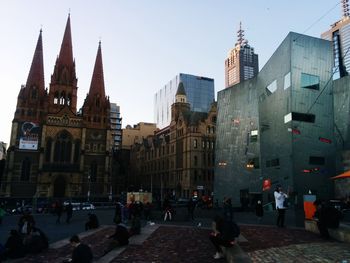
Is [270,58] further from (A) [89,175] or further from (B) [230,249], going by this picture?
(A) [89,175]

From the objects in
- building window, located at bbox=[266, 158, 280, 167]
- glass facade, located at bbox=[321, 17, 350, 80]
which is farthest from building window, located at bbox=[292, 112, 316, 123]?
glass facade, located at bbox=[321, 17, 350, 80]

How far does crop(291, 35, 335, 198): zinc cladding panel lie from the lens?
117ft

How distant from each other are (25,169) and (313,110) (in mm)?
56667

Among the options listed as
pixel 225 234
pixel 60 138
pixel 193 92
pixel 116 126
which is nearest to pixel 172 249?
pixel 225 234

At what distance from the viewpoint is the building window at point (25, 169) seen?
68.1 m

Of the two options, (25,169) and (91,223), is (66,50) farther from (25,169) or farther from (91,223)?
(91,223)

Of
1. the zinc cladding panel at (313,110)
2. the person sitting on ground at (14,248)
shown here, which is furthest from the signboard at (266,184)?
the person sitting on ground at (14,248)

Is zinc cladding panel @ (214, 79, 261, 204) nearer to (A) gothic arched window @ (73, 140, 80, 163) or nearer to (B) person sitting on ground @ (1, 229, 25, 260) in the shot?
(A) gothic arched window @ (73, 140, 80, 163)

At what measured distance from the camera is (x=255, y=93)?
47.3 m

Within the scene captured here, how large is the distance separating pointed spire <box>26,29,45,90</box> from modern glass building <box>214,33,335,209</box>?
52030 mm

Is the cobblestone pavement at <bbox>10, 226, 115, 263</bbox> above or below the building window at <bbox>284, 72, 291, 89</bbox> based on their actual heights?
below

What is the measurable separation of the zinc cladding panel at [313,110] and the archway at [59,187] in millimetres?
51069

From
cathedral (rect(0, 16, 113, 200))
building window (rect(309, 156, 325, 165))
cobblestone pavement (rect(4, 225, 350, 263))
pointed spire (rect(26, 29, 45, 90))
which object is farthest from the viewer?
pointed spire (rect(26, 29, 45, 90))

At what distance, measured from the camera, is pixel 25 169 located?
225 ft
